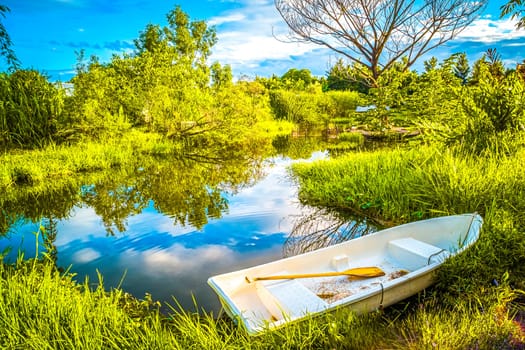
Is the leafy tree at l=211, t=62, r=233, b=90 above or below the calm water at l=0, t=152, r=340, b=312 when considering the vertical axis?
above

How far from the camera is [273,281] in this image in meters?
3.13

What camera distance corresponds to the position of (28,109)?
33.6 ft

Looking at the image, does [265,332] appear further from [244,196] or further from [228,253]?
[244,196]

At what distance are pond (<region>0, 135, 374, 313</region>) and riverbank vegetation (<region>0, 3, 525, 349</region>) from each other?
10 cm

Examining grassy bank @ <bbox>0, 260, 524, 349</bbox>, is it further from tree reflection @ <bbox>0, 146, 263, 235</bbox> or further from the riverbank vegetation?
tree reflection @ <bbox>0, 146, 263, 235</bbox>

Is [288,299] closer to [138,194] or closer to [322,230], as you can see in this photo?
[322,230]

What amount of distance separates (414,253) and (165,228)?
3.56 metres

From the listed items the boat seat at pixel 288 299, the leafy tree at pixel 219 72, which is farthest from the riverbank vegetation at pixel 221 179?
the leafy tree at pixel 219 72

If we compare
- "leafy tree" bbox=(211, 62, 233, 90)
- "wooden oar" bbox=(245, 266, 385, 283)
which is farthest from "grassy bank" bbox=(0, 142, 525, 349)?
"leafy tree" bbox=(211, 62, 233, 90)

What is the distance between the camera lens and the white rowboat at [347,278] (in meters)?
2.69

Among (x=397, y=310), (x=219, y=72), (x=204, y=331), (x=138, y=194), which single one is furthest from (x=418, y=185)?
(x=219, y=72)

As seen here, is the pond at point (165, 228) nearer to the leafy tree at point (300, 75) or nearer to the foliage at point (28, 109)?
the foliage at point (28, 109)

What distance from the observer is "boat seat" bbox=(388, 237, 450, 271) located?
3461mm

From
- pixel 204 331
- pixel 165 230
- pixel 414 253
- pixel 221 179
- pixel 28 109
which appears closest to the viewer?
pixel 204 331
